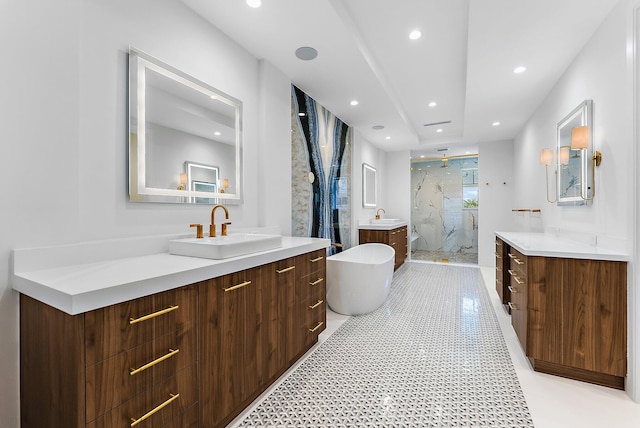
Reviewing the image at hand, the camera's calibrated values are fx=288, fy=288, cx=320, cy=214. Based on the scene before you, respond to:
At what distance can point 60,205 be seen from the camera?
4.49 ft

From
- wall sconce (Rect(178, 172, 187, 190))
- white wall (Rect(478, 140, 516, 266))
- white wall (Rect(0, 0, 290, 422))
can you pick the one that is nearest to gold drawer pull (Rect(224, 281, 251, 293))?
white wall (Rect(0, 0, 290, 422))

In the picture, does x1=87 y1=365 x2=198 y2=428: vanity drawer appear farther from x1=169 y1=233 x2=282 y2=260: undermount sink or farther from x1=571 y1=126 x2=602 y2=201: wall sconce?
x1=571 y1=126 x2=602 y2=201: wall sconce

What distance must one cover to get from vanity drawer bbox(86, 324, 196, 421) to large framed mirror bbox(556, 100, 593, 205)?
302cm

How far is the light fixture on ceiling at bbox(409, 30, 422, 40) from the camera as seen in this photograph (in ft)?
8.08

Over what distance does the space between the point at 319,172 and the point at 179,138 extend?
2075 millimetres

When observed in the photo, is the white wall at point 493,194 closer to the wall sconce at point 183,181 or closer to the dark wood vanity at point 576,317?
the dark wood vanity at point 576,317

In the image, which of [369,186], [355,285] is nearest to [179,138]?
[355,285]

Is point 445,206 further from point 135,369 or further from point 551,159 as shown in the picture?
point 135,369

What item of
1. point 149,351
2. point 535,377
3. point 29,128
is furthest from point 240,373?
point 535,377

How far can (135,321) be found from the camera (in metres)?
1.09

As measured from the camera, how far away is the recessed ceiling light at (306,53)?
8.20 ft

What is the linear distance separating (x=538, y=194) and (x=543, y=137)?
75cm

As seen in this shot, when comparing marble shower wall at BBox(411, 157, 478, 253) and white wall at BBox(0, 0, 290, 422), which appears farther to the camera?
marble shower wall at BBox(411, 157, 478, 253)

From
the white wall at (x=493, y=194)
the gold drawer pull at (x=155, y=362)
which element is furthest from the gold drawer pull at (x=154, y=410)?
the white wall at (x=493, y=194)
